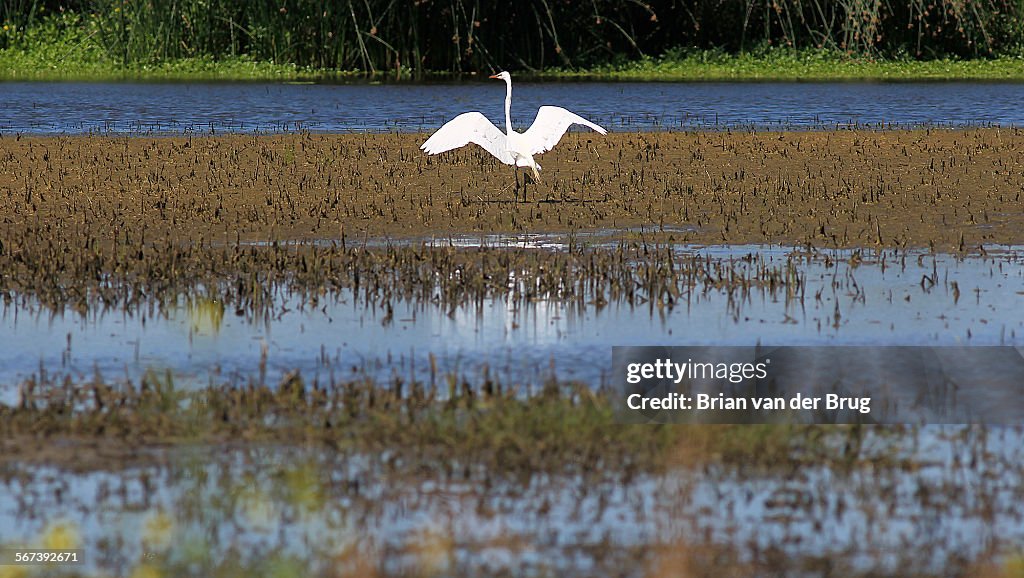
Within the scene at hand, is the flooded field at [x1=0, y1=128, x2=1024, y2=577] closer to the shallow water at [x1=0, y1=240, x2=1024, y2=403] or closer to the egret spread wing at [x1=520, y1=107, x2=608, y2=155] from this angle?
the shallow water at [x1=0, y1=240, x2=1024, y2=403]

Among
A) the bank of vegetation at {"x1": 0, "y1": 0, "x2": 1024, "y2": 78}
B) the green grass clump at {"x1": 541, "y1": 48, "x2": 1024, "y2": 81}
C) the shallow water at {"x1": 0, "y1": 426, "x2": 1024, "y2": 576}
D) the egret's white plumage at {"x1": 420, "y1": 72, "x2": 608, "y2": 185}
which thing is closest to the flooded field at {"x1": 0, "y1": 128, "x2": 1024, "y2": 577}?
the shallow water at {"x1": 0, "y1": 426, "x2": 1024, "y2": 576}

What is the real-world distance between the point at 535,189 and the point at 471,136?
232 cm

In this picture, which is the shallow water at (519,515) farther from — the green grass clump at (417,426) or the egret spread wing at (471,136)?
the egret spread wing at (471,136)

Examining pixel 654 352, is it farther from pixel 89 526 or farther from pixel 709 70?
pixel 709 70

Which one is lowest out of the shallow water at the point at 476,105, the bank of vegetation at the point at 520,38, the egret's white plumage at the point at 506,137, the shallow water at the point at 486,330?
the shallow water at the point at 486,330

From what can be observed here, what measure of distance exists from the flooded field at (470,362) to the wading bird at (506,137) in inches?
22.3

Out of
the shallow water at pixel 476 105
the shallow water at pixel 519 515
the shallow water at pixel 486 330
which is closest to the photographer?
the shallow water at pixel 519 515

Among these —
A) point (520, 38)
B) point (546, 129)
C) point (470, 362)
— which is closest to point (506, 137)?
point (546, 129)

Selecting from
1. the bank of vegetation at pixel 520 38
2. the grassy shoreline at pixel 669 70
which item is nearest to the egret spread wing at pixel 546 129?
the bank of vegetation at pixel 520 38

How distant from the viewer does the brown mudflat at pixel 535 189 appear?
14266mm

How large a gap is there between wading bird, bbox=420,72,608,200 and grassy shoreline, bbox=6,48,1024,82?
23.4 metres

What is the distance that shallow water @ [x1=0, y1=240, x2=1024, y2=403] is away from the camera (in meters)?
8.88

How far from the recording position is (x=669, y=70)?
4134 cm

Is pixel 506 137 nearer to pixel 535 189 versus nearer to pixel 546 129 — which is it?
pixel 546 129
